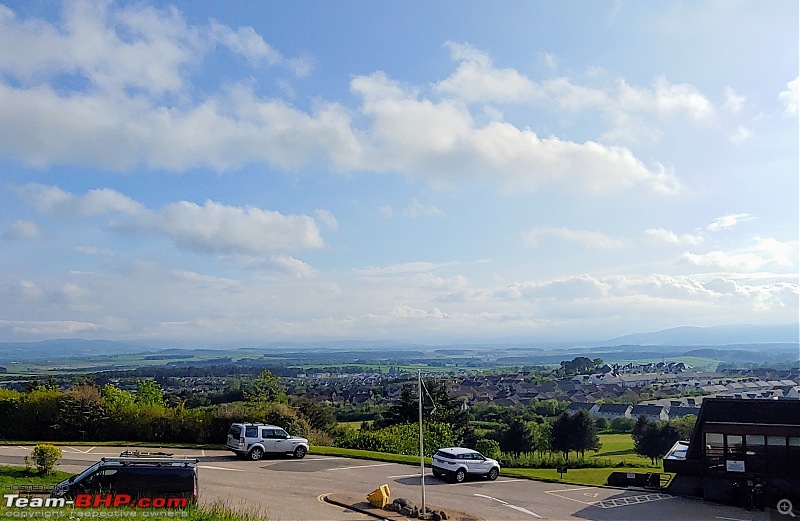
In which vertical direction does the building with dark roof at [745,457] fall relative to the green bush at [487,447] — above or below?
above

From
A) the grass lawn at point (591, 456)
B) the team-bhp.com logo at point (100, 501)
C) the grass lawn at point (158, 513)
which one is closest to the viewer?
the grass lawn at point (158, 513)

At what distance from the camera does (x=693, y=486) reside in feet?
67.2

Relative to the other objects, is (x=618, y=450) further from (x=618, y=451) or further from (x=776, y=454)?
(x=776, y=454)

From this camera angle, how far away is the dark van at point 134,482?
14.1 m

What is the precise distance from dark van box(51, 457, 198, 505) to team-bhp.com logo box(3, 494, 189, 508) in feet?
0.42

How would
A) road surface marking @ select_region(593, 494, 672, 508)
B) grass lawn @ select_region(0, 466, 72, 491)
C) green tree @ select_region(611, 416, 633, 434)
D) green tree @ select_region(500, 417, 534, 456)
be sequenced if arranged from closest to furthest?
grass lawn @ select_region(0, 466, 72, 491) → road surface marking @ select_region(593, 494, 672, 508) → green tree @ select_region(500, 417, 534, 456) → green tree @ select_region(611, 416, 633, 434)

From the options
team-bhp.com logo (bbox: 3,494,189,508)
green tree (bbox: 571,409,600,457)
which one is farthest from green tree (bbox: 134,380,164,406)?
green tree (bbox: 571,409,600,457)

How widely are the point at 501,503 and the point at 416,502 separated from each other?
2616 mm

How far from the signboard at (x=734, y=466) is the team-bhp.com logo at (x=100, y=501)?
16.2 metres

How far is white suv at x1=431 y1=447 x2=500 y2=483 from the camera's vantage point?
840 inches

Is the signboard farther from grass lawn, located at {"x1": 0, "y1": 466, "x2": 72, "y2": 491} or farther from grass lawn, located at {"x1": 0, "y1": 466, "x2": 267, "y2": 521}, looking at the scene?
grass lawn, located at {"x1": 0, "y1": 466, "x2": 72, "y2": 491}

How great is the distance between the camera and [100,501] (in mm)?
13734

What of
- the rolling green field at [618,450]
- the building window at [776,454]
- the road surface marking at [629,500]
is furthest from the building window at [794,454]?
the rolling green field at [618,450]

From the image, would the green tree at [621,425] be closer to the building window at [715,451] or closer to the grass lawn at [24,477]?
the building window at [715,451]
